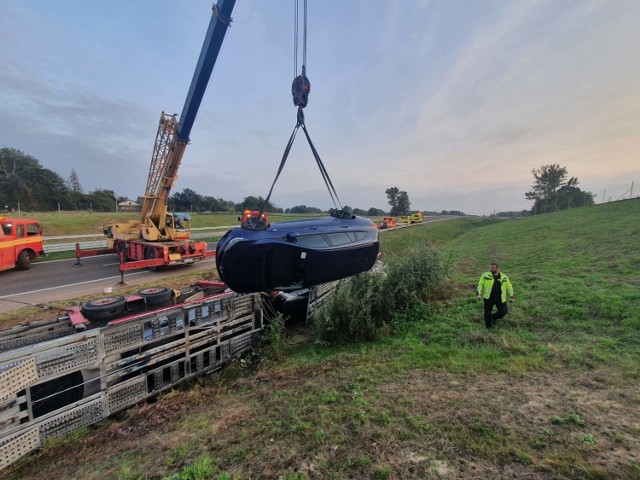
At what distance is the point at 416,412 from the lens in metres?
3.57

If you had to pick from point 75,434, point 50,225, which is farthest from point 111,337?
point 50,225

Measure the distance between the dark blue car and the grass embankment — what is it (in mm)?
1719

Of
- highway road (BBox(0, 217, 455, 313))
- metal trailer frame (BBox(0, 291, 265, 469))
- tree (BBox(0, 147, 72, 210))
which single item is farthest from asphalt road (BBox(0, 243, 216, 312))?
tree (BBox(0, 147, 72, 210))

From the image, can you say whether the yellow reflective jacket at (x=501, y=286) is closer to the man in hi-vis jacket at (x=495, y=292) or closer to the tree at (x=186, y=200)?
the man in hi-vis jacket at (x=495, y=292)

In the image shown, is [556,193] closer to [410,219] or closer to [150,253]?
[410,219]

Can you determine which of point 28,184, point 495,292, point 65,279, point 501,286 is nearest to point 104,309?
point 65,279

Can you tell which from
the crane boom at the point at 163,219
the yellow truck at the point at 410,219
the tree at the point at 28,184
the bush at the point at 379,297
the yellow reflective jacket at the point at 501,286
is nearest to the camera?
the yellow reflective jacket at the point at 501,286

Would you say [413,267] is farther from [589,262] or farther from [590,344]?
[589,262]

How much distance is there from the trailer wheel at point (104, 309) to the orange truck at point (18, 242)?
9.33 m

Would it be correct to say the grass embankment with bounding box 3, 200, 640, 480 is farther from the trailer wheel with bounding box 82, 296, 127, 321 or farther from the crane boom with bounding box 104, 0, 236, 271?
the crane boom with bounding box 104, 0, 236, 271

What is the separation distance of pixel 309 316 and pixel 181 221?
9821mm

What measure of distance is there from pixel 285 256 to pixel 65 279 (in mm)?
11644

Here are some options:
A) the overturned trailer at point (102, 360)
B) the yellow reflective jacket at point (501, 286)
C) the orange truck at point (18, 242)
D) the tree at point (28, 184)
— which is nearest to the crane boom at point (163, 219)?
the orange truck at point (18, 242)

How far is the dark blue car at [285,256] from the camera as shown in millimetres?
4078
